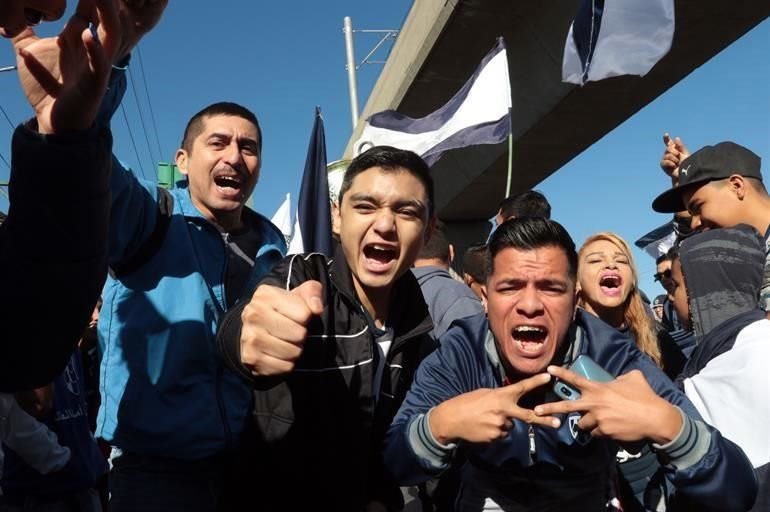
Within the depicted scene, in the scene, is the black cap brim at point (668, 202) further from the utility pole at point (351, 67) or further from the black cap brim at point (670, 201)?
the utility pole at point (351, 67)

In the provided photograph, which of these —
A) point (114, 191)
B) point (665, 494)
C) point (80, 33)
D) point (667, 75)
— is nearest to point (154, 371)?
point (114, 191)

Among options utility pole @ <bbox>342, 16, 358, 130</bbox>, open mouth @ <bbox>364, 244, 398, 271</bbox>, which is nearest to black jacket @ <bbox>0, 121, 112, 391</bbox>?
open mouth @ <bbox>364, 244, 398, 271</bbox>

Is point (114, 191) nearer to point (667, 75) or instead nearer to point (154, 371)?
point (154, 371)

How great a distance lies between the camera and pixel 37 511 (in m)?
3.14

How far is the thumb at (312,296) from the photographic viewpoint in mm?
1393

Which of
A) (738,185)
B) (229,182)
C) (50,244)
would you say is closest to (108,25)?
(50,244)

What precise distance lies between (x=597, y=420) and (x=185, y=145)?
219cm

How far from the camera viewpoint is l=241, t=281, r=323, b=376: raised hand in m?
1.39

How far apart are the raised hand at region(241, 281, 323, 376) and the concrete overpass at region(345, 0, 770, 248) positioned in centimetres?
682

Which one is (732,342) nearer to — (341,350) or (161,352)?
(341,350)

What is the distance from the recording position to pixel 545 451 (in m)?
2.00

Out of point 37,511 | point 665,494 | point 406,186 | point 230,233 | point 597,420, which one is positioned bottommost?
point 37,511

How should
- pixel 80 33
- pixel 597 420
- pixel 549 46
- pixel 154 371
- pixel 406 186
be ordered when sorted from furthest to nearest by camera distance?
1. pixel 549 46
2. pixel 406 186
3. pixel 154 371
4. pixel 597 420
5. pixel 80 33

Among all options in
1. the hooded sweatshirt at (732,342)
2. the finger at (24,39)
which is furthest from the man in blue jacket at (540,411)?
the finger at (24,39)
